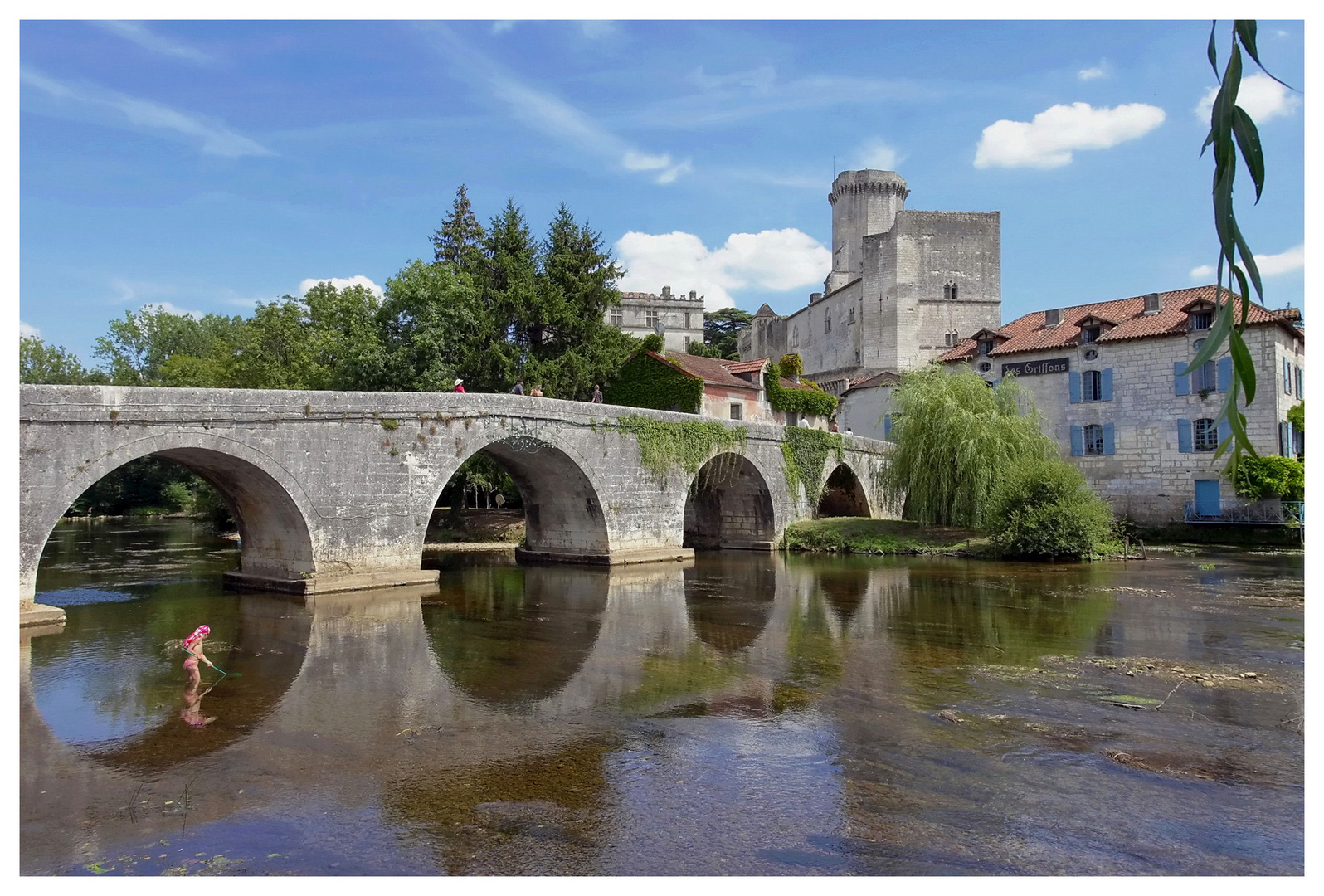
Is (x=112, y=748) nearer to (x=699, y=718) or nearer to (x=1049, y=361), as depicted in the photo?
(x=699, y=718)

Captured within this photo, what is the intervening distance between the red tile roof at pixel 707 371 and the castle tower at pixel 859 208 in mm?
31162

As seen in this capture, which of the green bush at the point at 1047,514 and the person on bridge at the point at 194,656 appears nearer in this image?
the person on bridge at the point at 194,656

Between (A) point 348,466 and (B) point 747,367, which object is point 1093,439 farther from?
(A) point 348,466

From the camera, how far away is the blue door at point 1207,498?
2889 cm

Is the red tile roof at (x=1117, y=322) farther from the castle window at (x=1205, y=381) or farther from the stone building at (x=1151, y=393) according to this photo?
the castle window at (x=1205, y=381)

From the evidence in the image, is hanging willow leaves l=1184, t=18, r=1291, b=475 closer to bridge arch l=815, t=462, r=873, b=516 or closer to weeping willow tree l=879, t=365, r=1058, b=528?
weeping willow tree l=879, t=365, r=1058, b=528

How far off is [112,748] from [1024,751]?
7.38 metres

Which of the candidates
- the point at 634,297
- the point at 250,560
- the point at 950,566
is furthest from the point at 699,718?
the point at 634,297

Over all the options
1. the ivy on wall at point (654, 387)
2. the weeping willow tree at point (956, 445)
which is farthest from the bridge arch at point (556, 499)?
the ivy on wall at point (654, 387)

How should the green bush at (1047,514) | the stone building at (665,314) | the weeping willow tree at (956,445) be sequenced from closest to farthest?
1. the green bush at (1047,514)
2. the weeping willow tree at (956,445)
3. the stone building at (665,314)

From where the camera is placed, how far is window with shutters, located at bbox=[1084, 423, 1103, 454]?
31750mm

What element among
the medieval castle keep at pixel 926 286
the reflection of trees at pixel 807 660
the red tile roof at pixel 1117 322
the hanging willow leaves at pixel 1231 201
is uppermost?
the medieval castle keep at pixel 926 286

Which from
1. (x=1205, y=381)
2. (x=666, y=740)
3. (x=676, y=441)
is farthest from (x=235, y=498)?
(x=1205, y=381)

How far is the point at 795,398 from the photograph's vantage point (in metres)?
35.5
